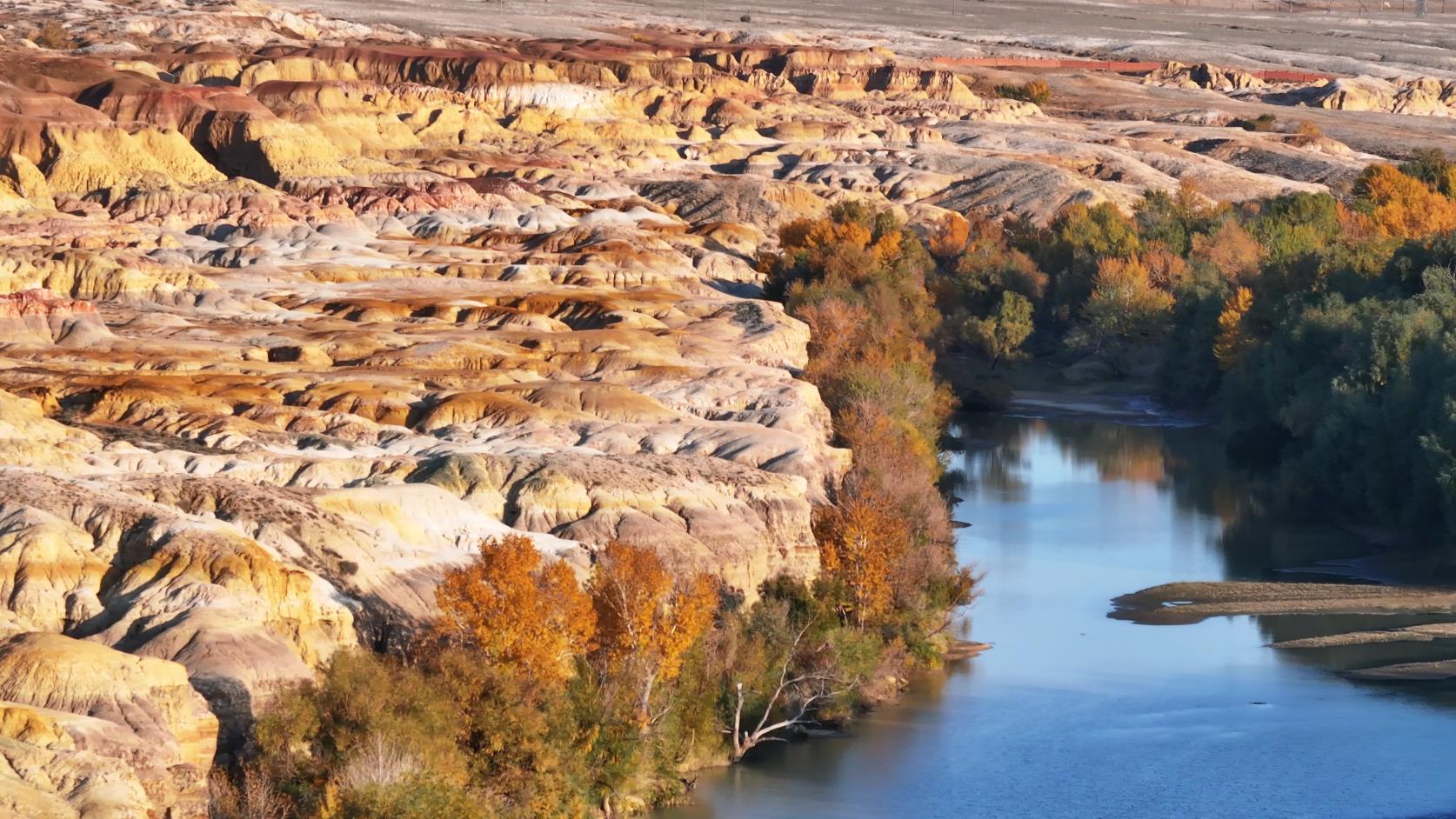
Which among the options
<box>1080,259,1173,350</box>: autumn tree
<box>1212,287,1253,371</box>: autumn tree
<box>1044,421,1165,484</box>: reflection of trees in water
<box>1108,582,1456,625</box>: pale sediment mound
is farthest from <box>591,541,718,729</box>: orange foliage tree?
<box>1080,259,1173,350</box>: autumn tree

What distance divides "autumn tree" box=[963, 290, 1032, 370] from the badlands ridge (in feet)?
31.7

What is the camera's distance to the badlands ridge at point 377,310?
37406mm

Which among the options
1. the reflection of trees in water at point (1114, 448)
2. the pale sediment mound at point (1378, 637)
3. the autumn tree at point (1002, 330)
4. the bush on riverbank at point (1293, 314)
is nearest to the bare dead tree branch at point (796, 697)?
the pale sediment mound at point (1378, 637)

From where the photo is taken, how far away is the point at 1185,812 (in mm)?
40531

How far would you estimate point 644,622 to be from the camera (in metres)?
39.8

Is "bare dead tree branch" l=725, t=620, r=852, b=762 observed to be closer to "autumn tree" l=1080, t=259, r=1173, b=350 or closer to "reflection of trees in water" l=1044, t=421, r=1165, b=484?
"reflection of trees in water" l=1044, t=421, r=1165, b=484

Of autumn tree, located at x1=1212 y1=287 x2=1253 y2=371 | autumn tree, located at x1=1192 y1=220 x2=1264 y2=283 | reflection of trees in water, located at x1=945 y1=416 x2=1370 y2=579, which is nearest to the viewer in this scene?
reflection of trees in water, located at x1=945 y1=416 x2=1370 y2=579

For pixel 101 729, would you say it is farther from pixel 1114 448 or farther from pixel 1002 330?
pixel 1002 330

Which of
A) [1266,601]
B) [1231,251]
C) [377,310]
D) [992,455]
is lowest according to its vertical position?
Result: [992,455]

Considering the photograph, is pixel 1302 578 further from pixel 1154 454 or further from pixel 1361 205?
pixel 1361 205

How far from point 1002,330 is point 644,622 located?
60772 millimetres

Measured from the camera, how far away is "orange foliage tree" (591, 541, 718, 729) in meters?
39.6

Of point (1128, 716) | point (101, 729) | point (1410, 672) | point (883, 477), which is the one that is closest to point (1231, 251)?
point (883, 477)

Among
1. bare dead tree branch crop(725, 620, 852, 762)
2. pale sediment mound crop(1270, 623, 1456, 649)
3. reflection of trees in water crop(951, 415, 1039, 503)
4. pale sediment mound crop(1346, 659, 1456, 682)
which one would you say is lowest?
reflection of trees in water crop(951, 415, 1039, 503)
